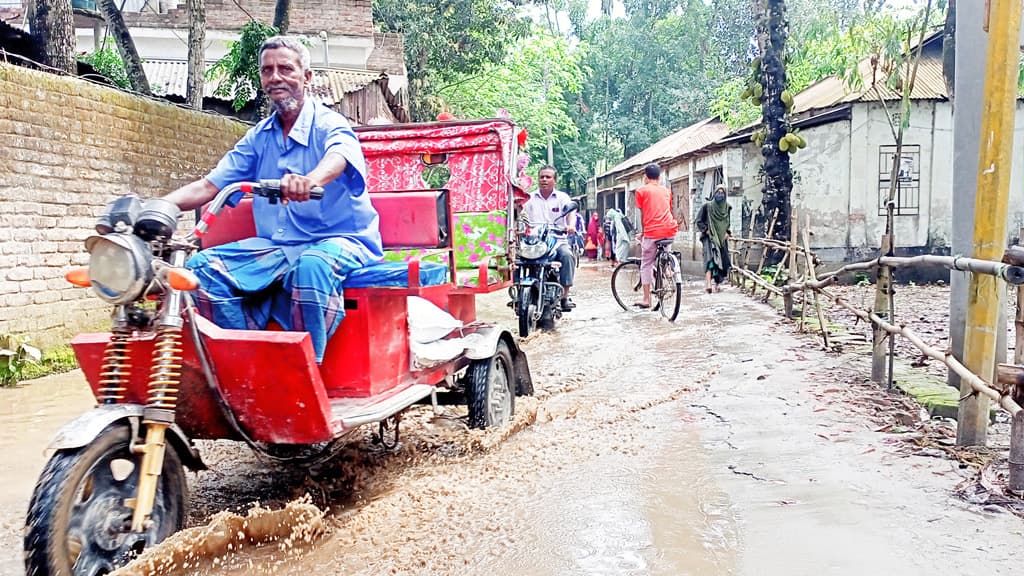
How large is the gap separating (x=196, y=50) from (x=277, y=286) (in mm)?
8991

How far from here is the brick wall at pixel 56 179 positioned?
720cm

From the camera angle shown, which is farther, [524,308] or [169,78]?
[169,78]

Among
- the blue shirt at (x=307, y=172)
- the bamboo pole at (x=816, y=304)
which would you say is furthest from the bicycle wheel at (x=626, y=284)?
the blue shirt at (x=307, y=172)

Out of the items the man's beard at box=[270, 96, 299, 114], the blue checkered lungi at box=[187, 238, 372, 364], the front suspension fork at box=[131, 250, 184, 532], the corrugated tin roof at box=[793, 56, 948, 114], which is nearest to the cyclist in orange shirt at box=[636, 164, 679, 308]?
the corrugated tin roof at box=[793, 56, 948, 114]

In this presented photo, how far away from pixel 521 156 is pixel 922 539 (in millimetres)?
6571

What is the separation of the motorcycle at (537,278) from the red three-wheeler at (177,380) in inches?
200

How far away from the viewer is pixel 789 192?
1567 centimetres

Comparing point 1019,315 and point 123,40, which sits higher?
point 123,40

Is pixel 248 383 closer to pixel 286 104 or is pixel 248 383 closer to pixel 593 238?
pixel 286 104

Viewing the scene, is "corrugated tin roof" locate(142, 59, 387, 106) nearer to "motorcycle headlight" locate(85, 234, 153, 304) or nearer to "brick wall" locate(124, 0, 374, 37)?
"brick wall" locate(124, 0, 374, 37)

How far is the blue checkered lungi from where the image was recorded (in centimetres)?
356

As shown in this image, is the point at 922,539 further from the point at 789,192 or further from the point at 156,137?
the point at 789,192

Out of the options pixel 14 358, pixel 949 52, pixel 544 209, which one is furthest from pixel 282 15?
pixel 949 52

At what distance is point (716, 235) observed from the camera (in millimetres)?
14812
